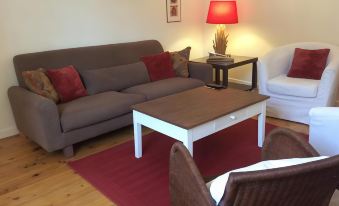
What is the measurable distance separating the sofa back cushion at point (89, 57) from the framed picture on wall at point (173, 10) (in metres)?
0.56

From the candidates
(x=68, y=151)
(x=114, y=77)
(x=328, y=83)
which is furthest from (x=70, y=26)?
(x=328, y=83)

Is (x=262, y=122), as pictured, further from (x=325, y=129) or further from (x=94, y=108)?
(x=94, y=108)

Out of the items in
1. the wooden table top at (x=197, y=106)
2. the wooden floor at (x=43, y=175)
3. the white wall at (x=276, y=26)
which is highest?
the white wall at (x=276, y=26)

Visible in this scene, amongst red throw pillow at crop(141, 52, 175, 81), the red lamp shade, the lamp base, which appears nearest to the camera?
red throw pillow at crop(141, 52, 175, 81)

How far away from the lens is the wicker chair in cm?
109

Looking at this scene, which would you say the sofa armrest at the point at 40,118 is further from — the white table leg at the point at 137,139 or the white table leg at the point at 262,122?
the white table leg at the point at 262,122

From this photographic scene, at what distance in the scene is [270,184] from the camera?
3.67 feet

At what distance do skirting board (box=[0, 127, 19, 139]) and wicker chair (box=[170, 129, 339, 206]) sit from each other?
8.15 feet

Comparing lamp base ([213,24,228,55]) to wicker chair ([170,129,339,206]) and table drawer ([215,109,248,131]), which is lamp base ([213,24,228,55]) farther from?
wicker chair ([170,129,339,206])

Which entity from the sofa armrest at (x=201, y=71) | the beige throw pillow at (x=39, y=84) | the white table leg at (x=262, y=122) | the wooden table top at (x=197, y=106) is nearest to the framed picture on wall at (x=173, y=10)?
the sofa armrest at (x=201, y=71)

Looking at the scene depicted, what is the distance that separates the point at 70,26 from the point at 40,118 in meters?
1.34

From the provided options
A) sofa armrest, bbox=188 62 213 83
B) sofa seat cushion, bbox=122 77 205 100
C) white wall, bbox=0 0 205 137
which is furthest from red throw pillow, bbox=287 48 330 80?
white wall, bbox=0 0 205 137

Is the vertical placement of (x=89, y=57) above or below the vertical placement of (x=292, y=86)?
above

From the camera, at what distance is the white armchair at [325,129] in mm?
1998
